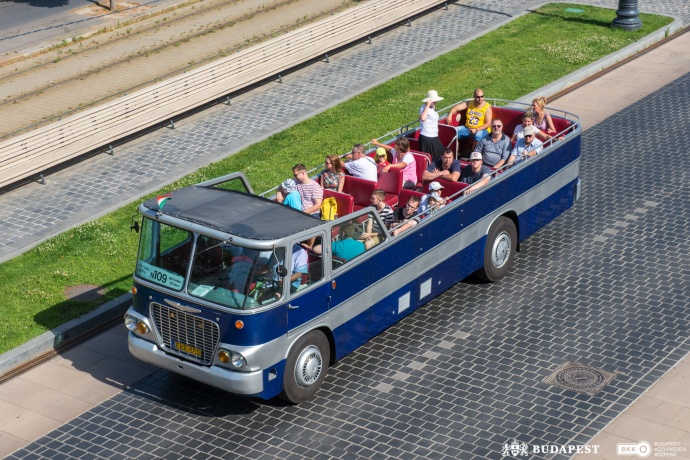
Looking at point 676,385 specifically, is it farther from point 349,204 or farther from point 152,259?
point 152,259

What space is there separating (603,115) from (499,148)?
242 inches

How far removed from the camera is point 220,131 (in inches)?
820

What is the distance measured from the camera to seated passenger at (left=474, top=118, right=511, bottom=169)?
1552cm

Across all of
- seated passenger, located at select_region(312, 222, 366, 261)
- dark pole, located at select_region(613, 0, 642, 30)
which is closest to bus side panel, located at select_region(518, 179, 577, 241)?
seated passenger, located at select_region(312, 222, 366, 261)

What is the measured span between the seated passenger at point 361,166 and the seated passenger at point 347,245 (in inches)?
89.7

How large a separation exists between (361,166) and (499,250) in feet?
7.20

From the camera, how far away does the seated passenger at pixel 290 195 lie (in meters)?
13.7

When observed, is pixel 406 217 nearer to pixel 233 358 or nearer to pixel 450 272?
pixel 450 272

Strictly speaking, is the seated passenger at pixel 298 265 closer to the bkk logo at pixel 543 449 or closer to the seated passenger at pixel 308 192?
the seated passenger at pixel 308 192

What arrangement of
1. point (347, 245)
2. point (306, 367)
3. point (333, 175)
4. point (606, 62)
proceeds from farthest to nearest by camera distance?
point (606, 62) → point (333, 175) → point (347, 245) → point (306, 367)

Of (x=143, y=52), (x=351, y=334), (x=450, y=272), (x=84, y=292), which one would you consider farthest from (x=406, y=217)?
(x=143, y=52)

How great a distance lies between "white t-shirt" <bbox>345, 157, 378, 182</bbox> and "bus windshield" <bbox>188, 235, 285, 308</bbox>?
135 inches

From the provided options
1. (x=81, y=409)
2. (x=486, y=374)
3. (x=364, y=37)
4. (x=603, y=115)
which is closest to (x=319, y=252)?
(x=486, y=374)

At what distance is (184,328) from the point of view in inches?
467
